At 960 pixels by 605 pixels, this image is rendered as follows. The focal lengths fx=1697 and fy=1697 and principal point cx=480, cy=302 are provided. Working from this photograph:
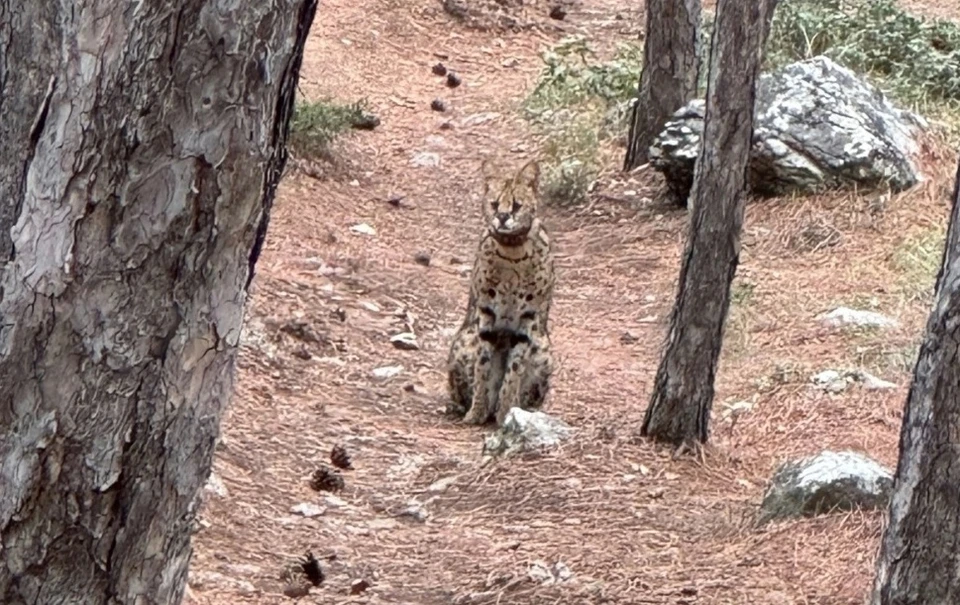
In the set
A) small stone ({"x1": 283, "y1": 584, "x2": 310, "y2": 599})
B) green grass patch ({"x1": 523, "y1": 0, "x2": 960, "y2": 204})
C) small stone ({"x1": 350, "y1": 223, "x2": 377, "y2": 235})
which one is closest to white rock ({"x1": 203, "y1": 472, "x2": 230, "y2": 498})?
small stone ({"x1": 283, "y1": 584, "x2": 310, "y2": 599})

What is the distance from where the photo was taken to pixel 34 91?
4438 millimetres

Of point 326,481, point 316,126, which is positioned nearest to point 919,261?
point 316,126

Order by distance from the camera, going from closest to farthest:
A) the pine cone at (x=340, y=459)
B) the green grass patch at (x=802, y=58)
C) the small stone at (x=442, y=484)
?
the small stone at (x=442, y=484)
the pine cone at (x=340, y=459)
the green grass patch at (x=802, y=58)

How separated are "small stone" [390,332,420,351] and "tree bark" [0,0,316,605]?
21.9 feet

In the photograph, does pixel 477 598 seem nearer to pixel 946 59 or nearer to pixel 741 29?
pixel 741 29

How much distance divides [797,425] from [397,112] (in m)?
7.05

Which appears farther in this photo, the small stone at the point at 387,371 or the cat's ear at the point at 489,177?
the small stone at the point at 387,371

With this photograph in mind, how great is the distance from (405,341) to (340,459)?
7.27ft

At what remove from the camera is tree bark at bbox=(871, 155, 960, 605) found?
340cm

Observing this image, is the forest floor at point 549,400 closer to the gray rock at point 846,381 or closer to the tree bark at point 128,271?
the gray rock at point 846,381

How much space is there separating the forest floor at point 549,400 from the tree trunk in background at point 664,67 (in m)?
0.40

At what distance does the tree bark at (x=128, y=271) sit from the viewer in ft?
8.18

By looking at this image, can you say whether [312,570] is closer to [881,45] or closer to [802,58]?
[802,58]

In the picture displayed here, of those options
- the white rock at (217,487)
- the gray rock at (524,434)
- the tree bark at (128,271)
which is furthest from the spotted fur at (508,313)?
the tree bark at (128,271)
